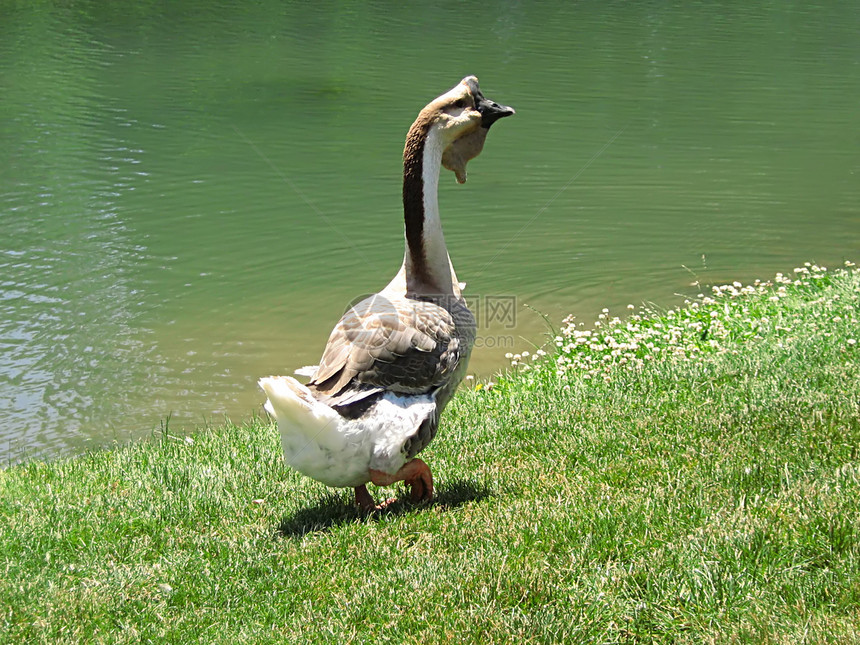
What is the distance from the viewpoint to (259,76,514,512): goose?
14.6 feet

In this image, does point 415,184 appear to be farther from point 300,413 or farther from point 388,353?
point 300,413

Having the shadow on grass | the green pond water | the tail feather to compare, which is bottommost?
the green pond water

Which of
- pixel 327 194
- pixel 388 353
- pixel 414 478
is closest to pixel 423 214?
pixel 388 353

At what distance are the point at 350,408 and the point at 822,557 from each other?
2.34 m

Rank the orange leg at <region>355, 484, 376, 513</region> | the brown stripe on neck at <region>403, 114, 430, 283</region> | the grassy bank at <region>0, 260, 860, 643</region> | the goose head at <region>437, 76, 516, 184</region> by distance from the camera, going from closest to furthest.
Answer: the grassy bank at <region>0, 260, 860, 643</region>, the orange leg at <region>355, 484, 376, 513</region>, the brown stripe on neck at <region>403, 114, 430, 283</region>, the goose head at <region>437, 76, 516, 184</region>

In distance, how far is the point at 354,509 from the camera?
5164mm

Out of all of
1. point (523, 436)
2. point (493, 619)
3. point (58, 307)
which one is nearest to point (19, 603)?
point (493, 619)

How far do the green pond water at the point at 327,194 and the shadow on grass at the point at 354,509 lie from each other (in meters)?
3.56

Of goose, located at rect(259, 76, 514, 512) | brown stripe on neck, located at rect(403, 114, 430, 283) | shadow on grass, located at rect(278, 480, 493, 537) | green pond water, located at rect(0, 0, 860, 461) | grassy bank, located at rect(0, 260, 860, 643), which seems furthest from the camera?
green pond water, located at rect(0, 0, 860, 461)

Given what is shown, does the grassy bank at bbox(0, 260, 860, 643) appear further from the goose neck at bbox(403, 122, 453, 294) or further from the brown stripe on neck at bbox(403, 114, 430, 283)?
the brown stripe on neck at bbox(403, 114, 430, 283)

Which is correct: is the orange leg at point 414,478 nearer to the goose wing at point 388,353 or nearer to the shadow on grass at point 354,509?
the shadow on grass at point 354,509

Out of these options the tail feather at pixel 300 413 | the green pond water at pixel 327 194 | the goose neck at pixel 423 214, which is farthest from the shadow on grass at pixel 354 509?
the green pond water at pixel 327 194

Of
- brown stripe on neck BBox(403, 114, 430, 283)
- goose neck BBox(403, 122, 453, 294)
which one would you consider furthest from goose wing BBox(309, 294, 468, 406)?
brown stripe on neck BBox(403, 114, 430, 283)

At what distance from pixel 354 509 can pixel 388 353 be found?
1001mm
